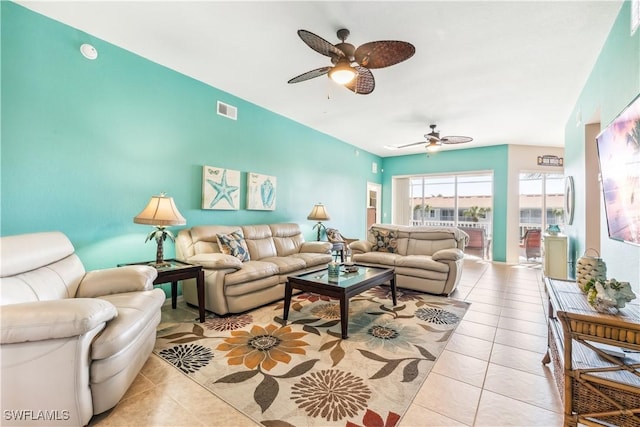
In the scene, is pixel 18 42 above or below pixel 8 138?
above

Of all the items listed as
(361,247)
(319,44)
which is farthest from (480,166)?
(319,44)

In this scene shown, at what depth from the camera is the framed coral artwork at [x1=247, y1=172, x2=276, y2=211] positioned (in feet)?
14.4

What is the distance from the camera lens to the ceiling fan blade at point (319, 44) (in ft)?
6.93

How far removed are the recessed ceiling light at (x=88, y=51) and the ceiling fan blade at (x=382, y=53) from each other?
2.59 m

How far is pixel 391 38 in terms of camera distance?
8.95 ft

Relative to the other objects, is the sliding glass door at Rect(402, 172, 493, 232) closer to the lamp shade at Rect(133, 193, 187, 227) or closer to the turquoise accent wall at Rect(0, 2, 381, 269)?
the turquoise accent wall at Rect(0, 2, 381, 269)

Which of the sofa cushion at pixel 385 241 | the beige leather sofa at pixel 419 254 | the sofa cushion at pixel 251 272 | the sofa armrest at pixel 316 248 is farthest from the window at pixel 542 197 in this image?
the sofa cushion at pixel 251 272

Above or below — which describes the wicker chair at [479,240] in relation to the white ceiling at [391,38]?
below

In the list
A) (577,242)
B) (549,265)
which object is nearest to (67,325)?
(577,242)

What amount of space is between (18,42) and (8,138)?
0.83m

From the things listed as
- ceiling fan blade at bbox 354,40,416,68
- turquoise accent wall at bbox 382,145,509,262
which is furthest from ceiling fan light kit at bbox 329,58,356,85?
turquoise accent wall at bbox 382,145,509,262

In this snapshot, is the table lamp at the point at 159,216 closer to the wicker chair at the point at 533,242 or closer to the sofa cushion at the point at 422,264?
the sofa cushion at the point at 422,264

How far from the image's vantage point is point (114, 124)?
2953 millimetres

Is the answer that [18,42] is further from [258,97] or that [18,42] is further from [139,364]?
[139,364]
